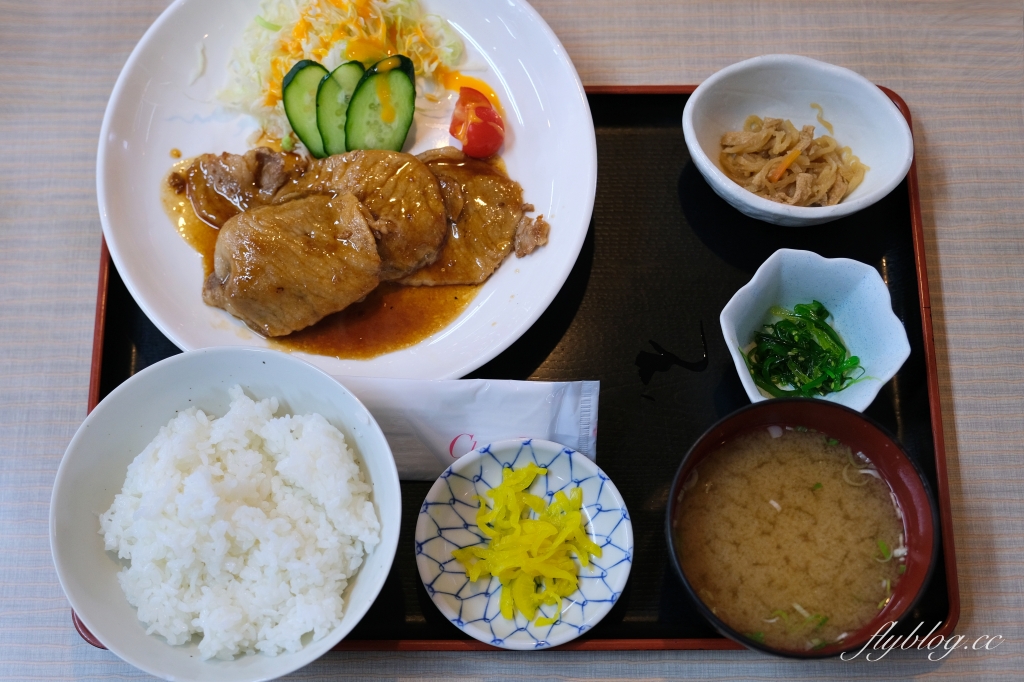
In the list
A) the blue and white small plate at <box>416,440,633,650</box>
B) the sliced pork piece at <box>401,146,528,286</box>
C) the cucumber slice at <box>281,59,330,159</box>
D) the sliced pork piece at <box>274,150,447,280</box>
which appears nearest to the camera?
the blue and white small plate at <box>416,440,633,650</box>

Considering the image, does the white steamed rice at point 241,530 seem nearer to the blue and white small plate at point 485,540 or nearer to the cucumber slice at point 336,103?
the blue and white small plate at point 485,540

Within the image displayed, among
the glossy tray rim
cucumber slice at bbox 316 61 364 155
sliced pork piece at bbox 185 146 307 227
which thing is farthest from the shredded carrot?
sliced pork piece at bbox 185 146 307 227

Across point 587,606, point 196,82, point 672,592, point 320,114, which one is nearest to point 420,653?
point 587,606

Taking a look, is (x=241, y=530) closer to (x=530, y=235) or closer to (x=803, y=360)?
(x=530, y=235)

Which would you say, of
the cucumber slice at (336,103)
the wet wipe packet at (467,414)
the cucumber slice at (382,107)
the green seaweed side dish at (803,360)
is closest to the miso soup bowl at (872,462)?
the green seaweed side dish at (803,360)

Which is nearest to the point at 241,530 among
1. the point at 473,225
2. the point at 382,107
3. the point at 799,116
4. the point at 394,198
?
the point at 394,198

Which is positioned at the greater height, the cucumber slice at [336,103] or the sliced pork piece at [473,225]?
the cucumber slice at [336,103]

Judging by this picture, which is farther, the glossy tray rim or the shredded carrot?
the shredded carrot

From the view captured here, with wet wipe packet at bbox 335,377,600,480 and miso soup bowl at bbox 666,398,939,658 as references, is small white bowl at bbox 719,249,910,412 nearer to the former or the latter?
miso soup bowl at bbox 666,398,939,658
